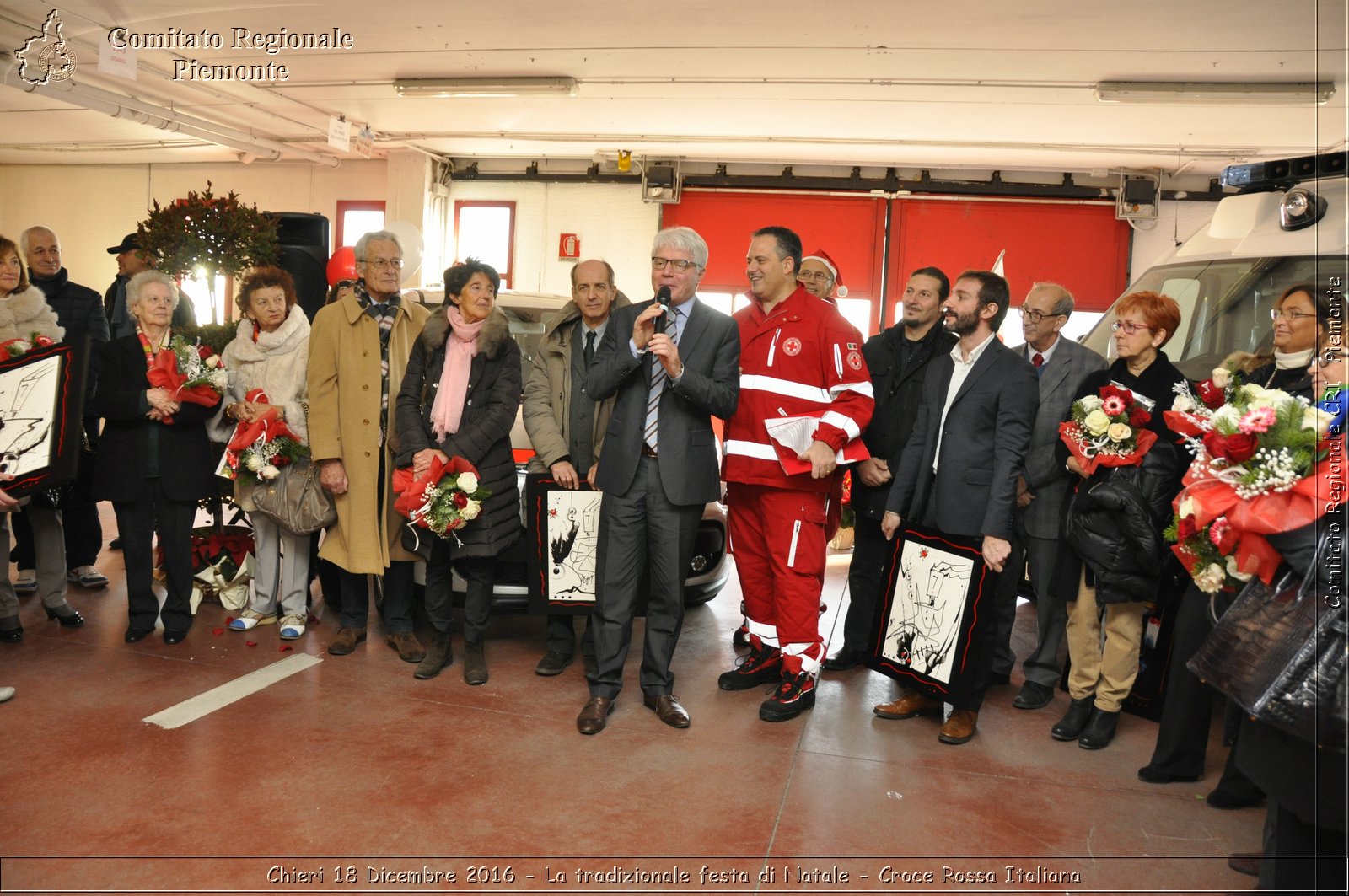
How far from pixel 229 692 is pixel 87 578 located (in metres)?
2.14

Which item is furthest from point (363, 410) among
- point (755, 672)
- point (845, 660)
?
point (845, 660)

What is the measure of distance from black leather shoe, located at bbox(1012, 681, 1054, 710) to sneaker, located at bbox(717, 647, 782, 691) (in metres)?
1.08

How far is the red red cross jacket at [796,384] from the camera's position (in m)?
3.94

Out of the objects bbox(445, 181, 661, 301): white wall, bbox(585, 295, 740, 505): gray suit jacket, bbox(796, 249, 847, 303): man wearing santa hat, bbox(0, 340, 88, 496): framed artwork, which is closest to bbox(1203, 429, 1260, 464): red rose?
bbox(585, 295, 740, 505): gray suit jacket

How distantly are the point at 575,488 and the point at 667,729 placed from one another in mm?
1165

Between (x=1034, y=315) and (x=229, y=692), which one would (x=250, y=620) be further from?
(x=1034, y=315)

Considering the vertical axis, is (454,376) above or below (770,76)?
below

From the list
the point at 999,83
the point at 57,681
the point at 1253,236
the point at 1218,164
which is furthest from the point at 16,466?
the point at 1218,164

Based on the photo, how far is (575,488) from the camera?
435 centimetres

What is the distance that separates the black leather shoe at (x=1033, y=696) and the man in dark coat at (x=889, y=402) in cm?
72

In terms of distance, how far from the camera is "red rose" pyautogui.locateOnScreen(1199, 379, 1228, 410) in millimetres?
3250

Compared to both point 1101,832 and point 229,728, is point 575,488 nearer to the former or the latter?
point 229,728

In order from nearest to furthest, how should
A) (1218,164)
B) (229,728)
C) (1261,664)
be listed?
(1261,664)
(229,728)
(1218,164)

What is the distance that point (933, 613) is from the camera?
393 cm
